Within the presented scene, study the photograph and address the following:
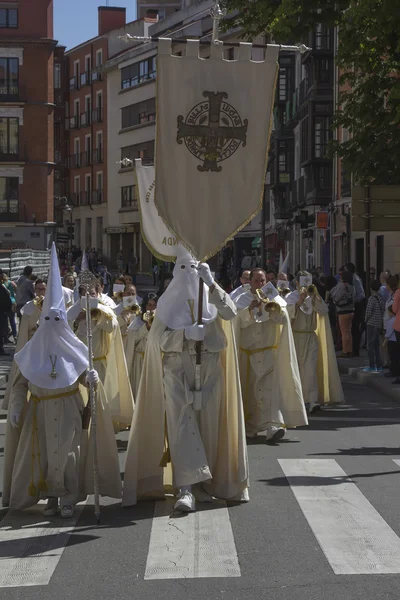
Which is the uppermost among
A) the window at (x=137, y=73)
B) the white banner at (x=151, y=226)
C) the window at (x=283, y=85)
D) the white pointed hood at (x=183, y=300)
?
the window at (x=137, y=73)

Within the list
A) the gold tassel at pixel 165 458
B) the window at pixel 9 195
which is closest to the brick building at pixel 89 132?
the window at pixel 9 195

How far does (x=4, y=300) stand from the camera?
2367 cm

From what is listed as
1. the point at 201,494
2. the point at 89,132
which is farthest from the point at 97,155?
the point at 201,494

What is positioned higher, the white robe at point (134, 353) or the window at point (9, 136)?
the window at point (9, 136)

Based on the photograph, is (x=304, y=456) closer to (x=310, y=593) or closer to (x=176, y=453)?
(x=176, y=453)

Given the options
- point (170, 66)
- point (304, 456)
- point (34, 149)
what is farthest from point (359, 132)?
point (34, 149)

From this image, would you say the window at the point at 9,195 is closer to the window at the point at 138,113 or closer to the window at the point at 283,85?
the window at the point at 138,113

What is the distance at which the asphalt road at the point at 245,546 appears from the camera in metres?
6.45

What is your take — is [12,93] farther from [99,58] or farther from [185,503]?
[185,503]

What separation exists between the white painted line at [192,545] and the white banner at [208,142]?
2082 mm

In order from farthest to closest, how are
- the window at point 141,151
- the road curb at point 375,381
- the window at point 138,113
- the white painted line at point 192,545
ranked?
the window at point 141,151 < the window at point 138,113 < the road curb at point 375,381 < the white painted line at point 192,545

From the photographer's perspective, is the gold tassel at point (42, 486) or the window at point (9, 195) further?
the window at point (9, 195)

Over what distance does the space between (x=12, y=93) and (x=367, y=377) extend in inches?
1842

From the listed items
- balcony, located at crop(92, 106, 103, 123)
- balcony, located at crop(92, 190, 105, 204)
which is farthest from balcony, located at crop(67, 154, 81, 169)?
balcony, located at crop(92, 106, 103, 123)
